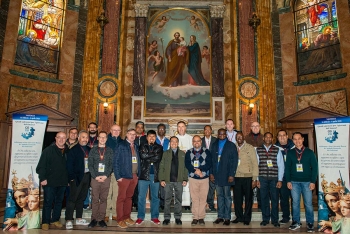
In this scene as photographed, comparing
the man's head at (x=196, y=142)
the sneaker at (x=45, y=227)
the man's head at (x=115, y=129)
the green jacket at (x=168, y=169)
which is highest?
the man's head at (x=115, y=129)

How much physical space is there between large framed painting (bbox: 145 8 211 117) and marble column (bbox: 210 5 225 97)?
0.67 ft

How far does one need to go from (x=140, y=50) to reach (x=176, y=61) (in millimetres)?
1473

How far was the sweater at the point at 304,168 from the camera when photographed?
5164 millimetres

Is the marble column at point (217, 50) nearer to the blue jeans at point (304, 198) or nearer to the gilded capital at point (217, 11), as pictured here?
the gilded capital at point (217, 11)

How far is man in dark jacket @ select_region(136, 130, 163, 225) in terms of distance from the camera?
17.8ft


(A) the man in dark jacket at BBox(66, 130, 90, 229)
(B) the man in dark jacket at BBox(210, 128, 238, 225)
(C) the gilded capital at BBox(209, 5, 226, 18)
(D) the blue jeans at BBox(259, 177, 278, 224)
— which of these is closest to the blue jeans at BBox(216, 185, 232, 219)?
(B) the man in dark jacket at BBox(210, 128, 238, 225)

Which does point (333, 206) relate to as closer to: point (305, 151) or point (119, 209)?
point (305, 151)

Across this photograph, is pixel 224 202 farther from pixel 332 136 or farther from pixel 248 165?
pixel 332 136

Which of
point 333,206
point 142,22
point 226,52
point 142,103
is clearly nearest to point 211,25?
point 226,52

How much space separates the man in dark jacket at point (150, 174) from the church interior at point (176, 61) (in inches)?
195

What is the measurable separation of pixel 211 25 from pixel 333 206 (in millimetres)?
8413

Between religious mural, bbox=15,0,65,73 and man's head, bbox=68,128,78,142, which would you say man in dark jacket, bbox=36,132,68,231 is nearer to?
man's head, bbox=68,128,78,142

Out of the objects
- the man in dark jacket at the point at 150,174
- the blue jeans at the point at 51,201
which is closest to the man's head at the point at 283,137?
the man in dark jacket at the point at 150,174

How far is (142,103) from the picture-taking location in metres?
10.9
